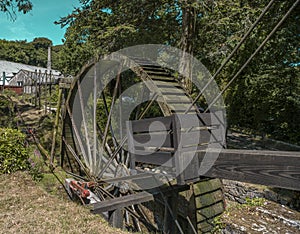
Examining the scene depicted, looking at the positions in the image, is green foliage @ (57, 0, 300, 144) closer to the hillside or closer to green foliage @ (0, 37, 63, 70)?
the hillside

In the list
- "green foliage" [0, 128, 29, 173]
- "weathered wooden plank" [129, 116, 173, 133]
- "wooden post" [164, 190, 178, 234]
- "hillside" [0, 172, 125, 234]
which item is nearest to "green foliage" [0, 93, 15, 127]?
"green foliage" [0, 128, 29, 173]

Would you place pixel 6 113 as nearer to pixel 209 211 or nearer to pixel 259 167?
pixel 209 211

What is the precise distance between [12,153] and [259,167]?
5249mm

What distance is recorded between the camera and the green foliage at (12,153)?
5277 millimetres

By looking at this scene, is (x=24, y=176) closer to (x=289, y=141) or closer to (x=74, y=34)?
(x=74, y=34)

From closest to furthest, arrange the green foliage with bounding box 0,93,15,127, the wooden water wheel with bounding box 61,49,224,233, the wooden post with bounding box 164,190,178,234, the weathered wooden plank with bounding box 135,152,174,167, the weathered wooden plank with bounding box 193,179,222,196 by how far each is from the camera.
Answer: the weathered wooden plank with bounding box 135,152,174,167 → the wooden water wheel with bounding box 61,49,224,233 → the wooden post with bounding box 164,190,178,234 → the weathered wooden plank with bounding box 193,179,222,196 → the green foliage with bounding box 0,93,15,127

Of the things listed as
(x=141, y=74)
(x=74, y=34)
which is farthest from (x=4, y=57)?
(x=141, y=74)

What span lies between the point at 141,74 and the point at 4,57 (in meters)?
56.3

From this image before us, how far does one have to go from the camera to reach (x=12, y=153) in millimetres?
5410

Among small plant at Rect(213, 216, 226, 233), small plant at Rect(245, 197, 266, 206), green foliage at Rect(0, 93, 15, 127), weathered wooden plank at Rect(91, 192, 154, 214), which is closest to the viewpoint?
weathered wooden plank at Rect(91, 192, 154, 214)

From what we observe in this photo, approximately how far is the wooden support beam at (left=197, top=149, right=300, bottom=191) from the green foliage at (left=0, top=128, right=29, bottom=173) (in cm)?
476

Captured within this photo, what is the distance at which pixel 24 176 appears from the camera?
Result: 17.4 ft

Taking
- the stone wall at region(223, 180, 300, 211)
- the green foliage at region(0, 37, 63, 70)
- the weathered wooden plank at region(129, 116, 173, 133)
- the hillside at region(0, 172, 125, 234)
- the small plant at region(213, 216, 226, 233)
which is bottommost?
the small plant at region(213, 216, 226, 233)

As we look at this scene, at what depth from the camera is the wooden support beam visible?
1.35 meters
